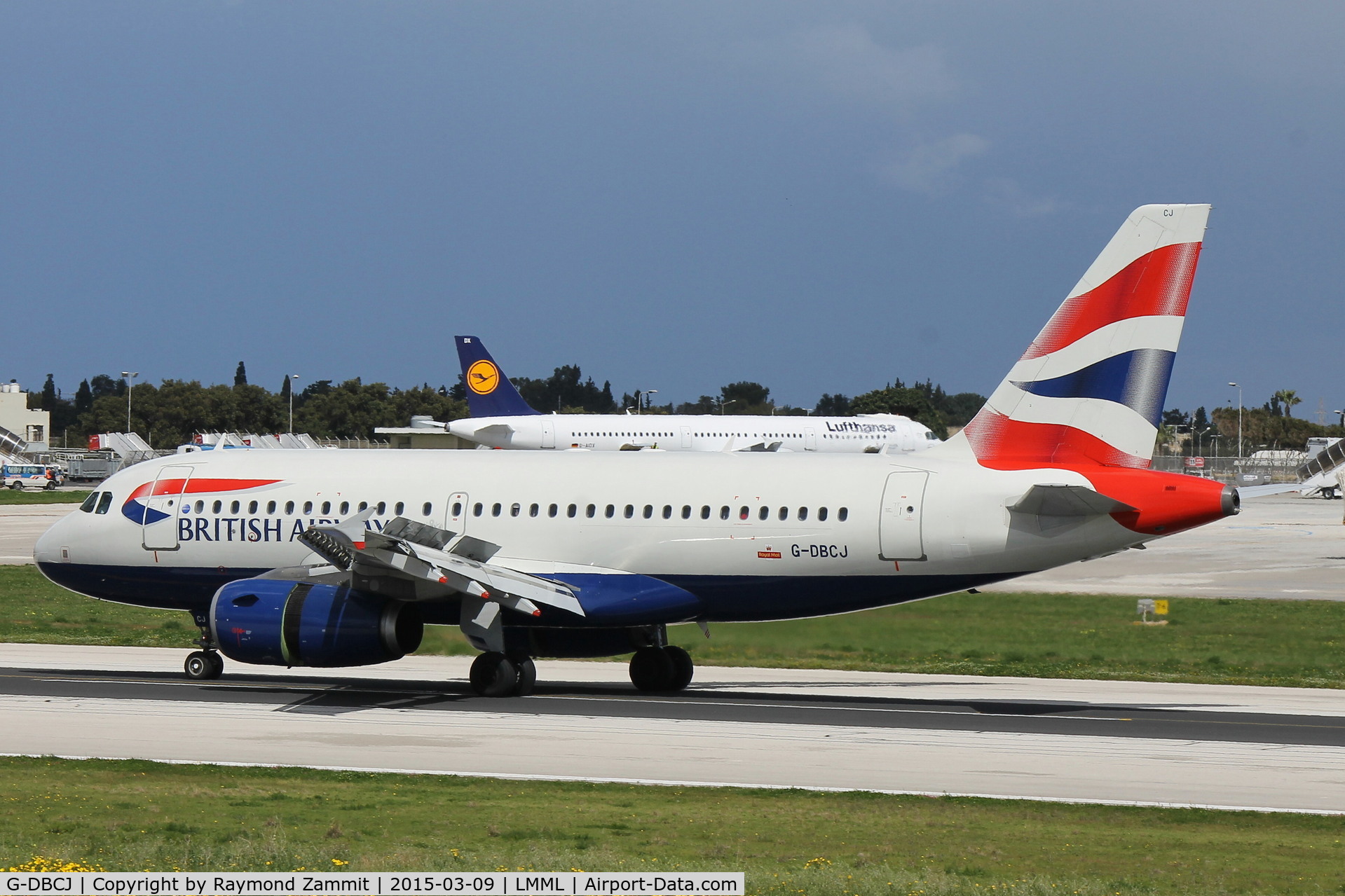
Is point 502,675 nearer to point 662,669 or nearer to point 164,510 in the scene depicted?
point 662,669

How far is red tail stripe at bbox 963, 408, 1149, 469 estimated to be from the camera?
24.2 meters

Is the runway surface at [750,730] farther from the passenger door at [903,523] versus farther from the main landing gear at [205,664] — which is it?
the passenger door at [903,523]

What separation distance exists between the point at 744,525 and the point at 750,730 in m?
4.03

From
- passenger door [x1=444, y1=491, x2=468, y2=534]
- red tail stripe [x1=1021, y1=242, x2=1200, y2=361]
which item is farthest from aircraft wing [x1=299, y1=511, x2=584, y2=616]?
red tail stripe [x1=1021, y1=242, x2=1200, y2=361]

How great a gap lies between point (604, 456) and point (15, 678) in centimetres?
1150

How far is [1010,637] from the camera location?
36.9 m

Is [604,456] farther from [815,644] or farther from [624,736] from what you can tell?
[624,736]

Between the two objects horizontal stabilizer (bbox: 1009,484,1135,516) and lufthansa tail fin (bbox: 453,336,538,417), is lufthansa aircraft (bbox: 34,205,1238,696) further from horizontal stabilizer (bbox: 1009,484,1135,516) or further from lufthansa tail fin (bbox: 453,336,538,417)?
lufthansa tail fin (bbox: 453,336,538,417)

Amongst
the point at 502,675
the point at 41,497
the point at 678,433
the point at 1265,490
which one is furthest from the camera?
the point at 41,497

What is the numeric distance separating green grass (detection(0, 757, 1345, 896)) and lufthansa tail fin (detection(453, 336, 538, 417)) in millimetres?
87548

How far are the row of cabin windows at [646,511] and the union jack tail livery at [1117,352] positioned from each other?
120 inches

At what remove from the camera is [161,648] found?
35.0m

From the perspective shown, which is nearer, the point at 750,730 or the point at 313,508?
the point at 750,730

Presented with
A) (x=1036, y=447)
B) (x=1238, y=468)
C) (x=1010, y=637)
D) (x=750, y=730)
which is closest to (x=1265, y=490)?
(x=1010, y=637)
